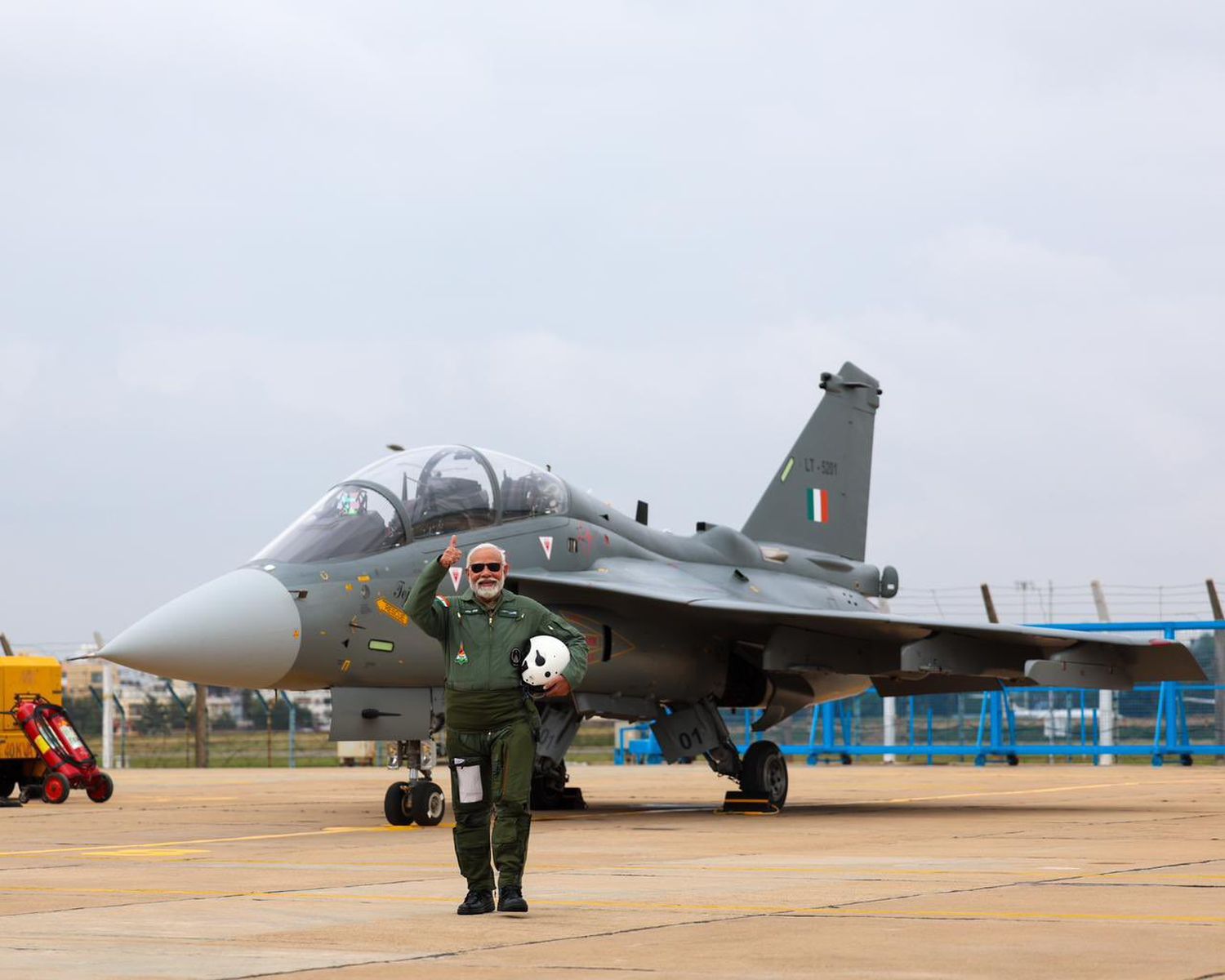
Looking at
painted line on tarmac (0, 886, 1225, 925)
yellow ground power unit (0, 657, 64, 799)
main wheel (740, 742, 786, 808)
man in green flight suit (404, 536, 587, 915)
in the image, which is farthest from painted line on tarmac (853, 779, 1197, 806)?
man in green flight suit (404, 536, 587, 915)

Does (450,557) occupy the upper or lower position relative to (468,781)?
upper

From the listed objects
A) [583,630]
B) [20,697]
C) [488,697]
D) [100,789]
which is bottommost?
[100,789]

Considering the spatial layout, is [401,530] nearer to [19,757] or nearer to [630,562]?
[630,562]

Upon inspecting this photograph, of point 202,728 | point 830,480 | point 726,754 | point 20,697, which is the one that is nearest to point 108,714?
point 202,728

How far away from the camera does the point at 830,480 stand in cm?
1970

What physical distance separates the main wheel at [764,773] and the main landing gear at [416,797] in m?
3.21

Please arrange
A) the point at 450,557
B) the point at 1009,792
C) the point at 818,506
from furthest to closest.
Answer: the point at 818,506 < the point at 1009,792 < the point at 450,557

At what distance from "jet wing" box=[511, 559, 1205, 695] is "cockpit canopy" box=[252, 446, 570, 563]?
0.65 m

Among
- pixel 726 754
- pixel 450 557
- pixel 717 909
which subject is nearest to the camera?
pixel 717 909

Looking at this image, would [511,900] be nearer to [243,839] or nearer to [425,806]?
[243,839]

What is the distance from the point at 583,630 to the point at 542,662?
709cm

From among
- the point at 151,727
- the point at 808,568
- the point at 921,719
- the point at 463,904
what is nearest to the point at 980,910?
the point at 463,904

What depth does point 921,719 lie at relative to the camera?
32.5 m

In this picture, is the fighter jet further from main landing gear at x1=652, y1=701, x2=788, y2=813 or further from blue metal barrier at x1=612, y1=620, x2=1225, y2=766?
blue metal barrier at x1=612, y1=620, x2=1225, y2=766
